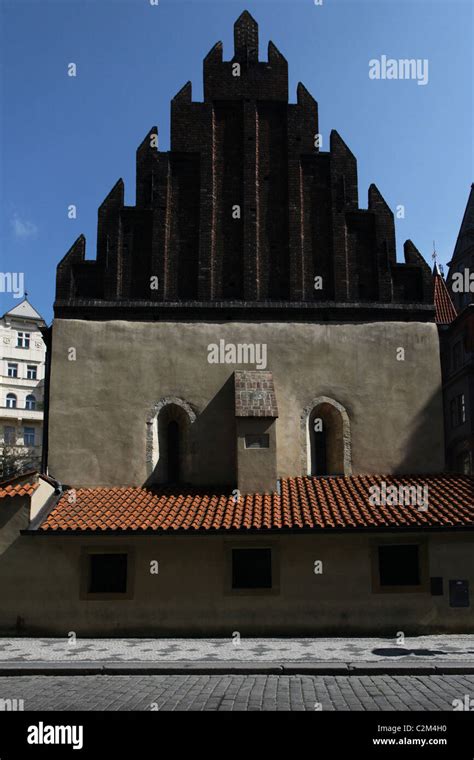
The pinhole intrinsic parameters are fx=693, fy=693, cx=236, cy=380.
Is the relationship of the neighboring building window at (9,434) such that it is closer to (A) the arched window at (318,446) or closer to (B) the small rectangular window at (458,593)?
(A) the arched window at (318,446)

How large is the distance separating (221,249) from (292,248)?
216 cm


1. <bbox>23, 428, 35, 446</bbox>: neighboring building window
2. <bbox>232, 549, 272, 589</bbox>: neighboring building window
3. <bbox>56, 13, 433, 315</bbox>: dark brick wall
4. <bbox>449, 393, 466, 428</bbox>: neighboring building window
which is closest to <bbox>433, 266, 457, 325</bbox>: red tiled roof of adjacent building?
<bbox>449, 393, 466, 428</bbox>: neighboring building window

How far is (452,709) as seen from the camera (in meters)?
9.36

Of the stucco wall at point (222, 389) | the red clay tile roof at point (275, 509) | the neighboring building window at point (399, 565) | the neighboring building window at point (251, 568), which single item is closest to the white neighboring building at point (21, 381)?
the stucco wall at point (222, 389)

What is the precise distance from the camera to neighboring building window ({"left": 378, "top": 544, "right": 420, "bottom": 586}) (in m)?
17.0

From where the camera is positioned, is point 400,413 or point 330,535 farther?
point 400,413

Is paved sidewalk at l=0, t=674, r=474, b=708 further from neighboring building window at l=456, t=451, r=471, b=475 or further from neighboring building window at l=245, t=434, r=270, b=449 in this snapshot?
neighboring building window at l=456, t=451, r=471, b=475

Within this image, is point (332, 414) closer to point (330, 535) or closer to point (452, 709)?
point (330, 535)

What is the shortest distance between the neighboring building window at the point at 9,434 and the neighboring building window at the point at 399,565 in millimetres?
42295

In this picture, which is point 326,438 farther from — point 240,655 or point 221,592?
point 240,655

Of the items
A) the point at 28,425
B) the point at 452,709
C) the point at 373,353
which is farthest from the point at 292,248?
the point at 28,425

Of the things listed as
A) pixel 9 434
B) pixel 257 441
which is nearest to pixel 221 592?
pixel 257 441

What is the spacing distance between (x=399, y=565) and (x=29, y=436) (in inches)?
1691
